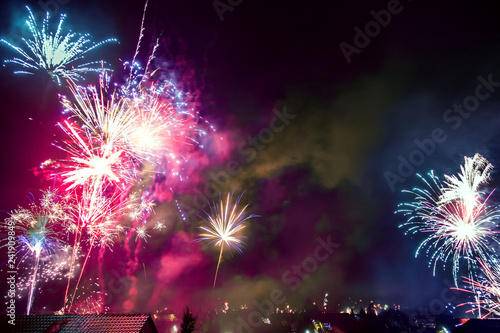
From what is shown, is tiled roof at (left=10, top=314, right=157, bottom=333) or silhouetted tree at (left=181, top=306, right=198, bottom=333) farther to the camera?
silhouetted tree at (left=181, top=306, right=198, bottom=333)

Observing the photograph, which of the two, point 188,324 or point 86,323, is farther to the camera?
point 188,324

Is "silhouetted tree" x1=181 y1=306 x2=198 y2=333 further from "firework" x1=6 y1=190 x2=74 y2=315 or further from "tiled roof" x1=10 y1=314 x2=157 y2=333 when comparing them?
"firework" x1=6 y1=190 x2=74 y2=315

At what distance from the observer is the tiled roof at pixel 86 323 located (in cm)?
1530

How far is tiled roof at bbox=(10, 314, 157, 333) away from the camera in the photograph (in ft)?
50.2

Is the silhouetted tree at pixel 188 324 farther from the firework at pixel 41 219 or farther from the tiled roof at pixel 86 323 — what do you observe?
the firework at pixel 41 219

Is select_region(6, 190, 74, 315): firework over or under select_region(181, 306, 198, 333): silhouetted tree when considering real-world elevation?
over

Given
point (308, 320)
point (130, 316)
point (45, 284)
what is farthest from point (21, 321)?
point (308, 320)

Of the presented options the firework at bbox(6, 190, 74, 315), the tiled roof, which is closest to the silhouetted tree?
the tiled roof

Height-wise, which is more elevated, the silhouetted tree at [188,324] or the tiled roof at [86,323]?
the tiled roof at [86,323]

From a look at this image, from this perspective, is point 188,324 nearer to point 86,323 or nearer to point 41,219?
point 86,323

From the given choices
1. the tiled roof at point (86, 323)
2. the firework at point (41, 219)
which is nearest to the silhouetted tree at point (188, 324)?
the tiled roof at point (86, 323)

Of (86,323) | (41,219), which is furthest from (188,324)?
(41,219)

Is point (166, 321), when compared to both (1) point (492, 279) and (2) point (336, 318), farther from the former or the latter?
(1) point (492, 279)

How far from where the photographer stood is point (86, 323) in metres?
15.6
